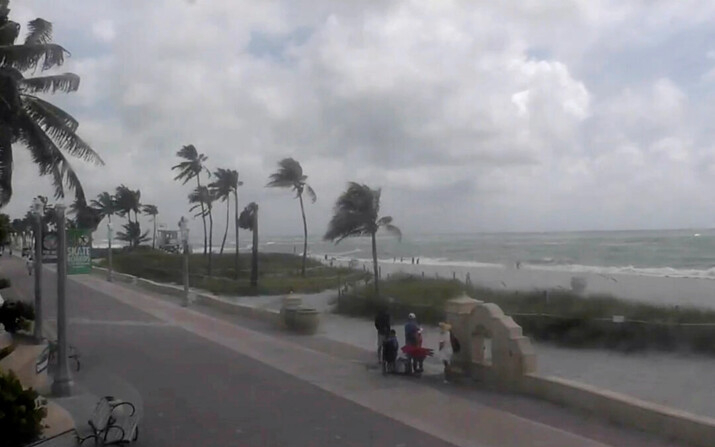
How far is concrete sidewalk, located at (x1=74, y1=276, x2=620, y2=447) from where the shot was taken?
10.5m

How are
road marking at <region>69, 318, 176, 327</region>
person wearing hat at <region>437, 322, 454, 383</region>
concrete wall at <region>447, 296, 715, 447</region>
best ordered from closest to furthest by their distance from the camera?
concrete wall at <region>447, 296, 715, 447</region> < person wearing hat at <region>437, 322, 454, 383</region> < road marking at <region>69, 318, 176, 327</region>

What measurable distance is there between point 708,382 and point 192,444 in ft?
56.2

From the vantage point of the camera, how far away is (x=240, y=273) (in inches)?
2635

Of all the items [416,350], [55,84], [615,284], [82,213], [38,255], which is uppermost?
[55,84]

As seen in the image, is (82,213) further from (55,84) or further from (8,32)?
(8,32)

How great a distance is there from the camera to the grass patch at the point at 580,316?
1125 inches

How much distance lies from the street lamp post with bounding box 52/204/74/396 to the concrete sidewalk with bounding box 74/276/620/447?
4172 millimetres

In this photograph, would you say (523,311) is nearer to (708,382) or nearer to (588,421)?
(708,382)

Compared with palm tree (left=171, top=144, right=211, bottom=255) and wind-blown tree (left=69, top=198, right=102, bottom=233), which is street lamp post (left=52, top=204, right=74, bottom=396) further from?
palm tree (left=171, top=144, right=211, bottom=255)

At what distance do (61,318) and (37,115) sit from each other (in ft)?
19.0

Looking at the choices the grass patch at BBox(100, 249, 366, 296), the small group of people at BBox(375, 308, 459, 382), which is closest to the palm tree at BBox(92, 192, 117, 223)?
the grass patch at BBox(100, 249, 366, 296)

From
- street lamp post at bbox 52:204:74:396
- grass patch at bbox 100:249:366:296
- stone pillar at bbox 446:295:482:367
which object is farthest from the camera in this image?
grass patch at bbox 100:249:366:296

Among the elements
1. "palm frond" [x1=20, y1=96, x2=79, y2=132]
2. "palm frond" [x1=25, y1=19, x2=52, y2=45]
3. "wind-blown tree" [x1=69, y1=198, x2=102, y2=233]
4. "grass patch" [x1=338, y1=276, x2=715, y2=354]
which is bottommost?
"grass patch" [x1=338, y1=276, x2=715, y2=354]

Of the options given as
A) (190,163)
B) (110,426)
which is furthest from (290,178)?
(110,426)
